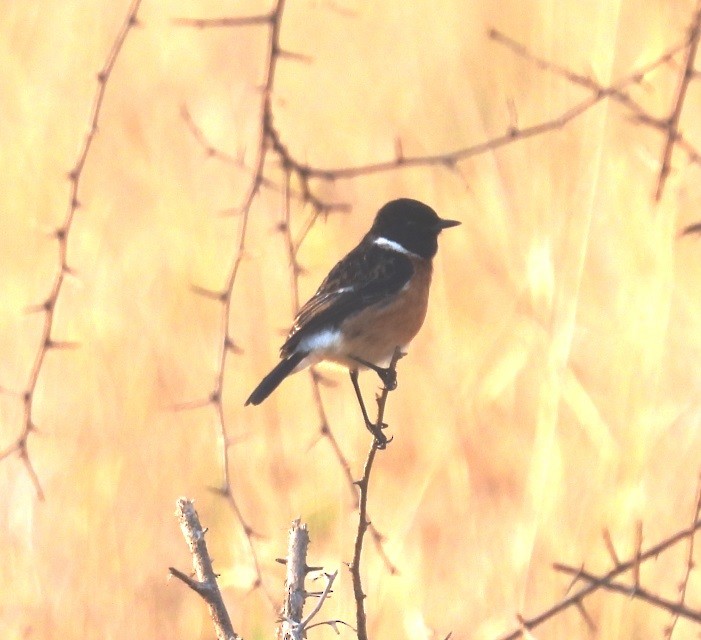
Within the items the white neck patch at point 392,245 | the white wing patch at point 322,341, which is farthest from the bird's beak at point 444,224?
the white wing patch at point 322,341

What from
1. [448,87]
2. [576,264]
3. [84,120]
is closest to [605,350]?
[576,264]

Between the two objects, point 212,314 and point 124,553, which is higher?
point 212,314

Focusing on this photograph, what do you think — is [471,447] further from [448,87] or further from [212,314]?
[448,87]

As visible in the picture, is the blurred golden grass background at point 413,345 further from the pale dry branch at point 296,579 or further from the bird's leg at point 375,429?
the pale dry branch at point 296,579

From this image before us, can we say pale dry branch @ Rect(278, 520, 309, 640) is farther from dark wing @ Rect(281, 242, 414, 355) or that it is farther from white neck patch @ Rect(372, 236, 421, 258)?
white neck patch @ Rect(372, 236, 421, 258)

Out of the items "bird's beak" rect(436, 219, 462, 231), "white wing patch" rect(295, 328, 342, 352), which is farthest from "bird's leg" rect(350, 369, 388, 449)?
"bird's beak" rect(436, 219, 462, 231)

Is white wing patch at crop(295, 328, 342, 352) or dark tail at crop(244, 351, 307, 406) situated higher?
white wing patch at crop(295, 328, 342, 352)
